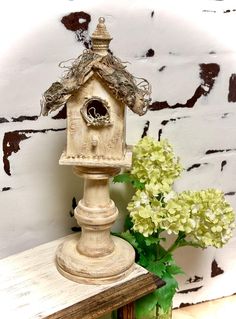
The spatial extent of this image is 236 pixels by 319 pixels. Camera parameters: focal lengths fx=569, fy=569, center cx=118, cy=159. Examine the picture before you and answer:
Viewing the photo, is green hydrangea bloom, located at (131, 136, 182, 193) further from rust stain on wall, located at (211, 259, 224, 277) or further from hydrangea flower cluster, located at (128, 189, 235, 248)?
rust stain on wall, located at (211, 259, 224, 277)

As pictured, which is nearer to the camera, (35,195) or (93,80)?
(93,80)

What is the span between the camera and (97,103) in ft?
4.13

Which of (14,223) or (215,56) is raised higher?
A: (215,56)

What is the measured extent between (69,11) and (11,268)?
63cm

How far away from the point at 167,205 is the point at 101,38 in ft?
1.44

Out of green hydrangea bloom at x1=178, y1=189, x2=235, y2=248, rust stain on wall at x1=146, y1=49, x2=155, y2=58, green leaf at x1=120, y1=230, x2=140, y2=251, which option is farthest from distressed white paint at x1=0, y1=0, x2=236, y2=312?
green hydrangea bloom at x1=178, y1=189, x2=235, y2=248

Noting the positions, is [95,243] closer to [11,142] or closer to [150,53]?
[11,142]

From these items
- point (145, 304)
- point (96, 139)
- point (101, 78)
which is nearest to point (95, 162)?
point (96, 139)

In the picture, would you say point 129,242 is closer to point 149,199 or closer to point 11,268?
point 149,199

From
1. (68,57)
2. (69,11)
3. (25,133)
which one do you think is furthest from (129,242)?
(69,11)

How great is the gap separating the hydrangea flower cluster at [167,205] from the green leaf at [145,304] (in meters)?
0.17

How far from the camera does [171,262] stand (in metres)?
1.53

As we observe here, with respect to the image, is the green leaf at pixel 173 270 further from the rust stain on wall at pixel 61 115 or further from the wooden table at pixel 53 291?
the rust stain on wall at pixel 61 115

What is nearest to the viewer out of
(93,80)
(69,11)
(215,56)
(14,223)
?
(93,80)
